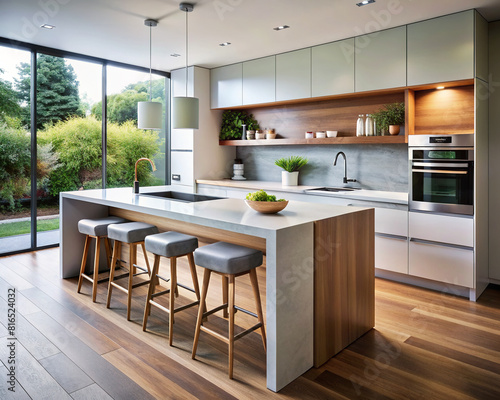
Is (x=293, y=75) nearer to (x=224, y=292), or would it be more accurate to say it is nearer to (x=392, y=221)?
(x=392, y=221)

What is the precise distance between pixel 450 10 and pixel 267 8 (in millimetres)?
1599

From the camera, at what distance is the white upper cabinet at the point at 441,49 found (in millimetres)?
3383

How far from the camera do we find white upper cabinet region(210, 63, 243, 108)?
5.42 m

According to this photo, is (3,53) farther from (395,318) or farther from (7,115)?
(395,318)

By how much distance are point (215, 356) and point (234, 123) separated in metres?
3.99

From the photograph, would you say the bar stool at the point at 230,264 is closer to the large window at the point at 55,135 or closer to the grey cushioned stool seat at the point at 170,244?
the grey cushioned stool seat at the point at 170,244

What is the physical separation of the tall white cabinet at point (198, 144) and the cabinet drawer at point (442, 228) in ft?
10.2

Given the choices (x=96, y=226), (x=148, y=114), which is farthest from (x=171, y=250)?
(x=148, y=114)

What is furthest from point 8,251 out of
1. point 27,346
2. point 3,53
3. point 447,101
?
point 447,101

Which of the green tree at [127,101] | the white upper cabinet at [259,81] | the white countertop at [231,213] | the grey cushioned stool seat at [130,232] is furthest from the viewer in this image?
the green tree at [127,101]

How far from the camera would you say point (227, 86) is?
5562 mm

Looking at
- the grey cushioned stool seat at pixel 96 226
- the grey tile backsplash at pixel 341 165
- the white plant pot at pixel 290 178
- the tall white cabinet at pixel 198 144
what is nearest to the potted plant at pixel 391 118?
the grey tile backsplash at pixel 341 165

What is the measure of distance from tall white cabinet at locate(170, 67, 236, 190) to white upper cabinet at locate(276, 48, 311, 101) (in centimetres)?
131

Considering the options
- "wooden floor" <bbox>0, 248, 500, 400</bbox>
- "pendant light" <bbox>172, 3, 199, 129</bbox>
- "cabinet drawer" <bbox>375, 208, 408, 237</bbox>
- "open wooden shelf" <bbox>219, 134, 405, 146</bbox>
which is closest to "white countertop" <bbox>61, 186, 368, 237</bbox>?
"pendant light" <bbox>172, 3, 199, 129</bbox>
